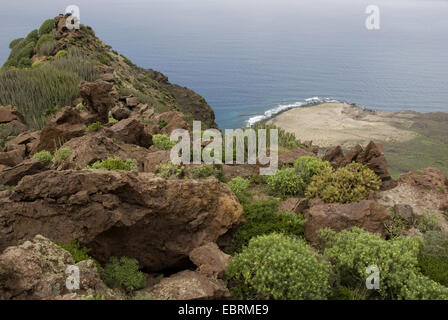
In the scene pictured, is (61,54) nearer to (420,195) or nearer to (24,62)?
(24,62)

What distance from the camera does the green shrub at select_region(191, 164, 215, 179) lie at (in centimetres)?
1091

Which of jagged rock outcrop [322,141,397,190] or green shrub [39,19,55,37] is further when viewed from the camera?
green shrub [39,19,55,37]

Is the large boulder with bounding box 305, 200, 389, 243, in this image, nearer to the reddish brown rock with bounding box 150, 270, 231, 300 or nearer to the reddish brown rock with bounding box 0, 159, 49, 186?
the reddish brown rock with bounding box 150, 270, 231, 300

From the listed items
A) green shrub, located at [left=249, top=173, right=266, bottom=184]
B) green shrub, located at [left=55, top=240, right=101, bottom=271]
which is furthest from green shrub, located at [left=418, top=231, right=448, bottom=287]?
green shrub, located at [left=55, top=240, right=101, bottom=271]

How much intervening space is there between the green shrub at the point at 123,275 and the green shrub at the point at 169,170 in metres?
3.53

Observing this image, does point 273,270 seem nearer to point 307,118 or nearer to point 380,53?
point 307,118

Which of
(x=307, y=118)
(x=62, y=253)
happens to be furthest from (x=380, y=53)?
(x=62, y=253)

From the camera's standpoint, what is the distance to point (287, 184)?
11039 mm

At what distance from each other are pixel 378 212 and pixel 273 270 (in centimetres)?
422

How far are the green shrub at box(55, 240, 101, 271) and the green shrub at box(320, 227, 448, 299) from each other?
196 inches

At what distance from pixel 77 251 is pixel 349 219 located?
649cm

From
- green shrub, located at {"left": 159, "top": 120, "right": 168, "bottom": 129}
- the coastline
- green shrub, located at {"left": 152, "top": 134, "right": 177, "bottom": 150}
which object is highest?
green shrub, located at {"left": 159, "top": 120, "right": 168, "bottom": 129}

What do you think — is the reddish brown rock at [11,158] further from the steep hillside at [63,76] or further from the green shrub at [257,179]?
the green shrub at [257,179]

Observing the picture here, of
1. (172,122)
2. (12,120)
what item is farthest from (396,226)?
(12,120)
